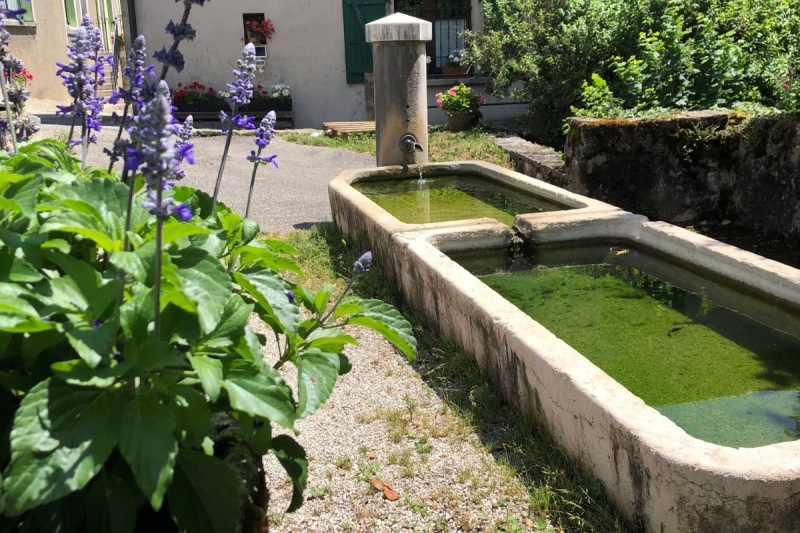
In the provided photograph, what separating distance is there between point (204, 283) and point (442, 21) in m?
12.9

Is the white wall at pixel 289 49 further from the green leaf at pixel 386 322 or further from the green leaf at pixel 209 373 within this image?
the green leaf at pixel 209 373

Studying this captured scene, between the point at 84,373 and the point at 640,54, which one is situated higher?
the point at 640,54

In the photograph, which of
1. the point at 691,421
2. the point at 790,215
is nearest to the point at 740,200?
the point at 790,215

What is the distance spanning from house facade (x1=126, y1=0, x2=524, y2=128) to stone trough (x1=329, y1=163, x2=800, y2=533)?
8666mm

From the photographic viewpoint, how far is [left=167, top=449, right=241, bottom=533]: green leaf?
1.54 metres

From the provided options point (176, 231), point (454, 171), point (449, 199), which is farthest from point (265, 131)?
point (454, 171)

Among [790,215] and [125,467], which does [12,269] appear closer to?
[125,467]

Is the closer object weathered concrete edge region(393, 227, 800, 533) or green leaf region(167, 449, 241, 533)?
green leaf region(167, 449, 241, 533)

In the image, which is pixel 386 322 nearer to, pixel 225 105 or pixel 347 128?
pixel 347 128

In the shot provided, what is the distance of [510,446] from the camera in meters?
2.95

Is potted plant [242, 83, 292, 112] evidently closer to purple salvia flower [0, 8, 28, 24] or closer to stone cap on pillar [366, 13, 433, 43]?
stone cap on pillar [366, 13, 433, 43]

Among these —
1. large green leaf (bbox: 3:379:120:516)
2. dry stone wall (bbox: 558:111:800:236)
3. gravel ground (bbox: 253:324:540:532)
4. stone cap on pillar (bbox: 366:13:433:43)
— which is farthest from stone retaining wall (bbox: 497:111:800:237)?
large green leaf (bbox: 3:379:120:516)

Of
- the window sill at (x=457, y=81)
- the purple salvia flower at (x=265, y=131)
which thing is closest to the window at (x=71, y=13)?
the window sill at (x=457, y=81)

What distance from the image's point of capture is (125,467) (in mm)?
1497
